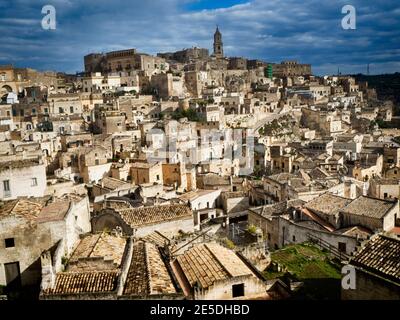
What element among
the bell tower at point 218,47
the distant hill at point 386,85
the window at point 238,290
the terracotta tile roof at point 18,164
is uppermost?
the bell tower at point 218,47

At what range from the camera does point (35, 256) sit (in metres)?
12.4

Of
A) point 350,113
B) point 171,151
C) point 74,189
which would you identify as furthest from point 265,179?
point 350,113

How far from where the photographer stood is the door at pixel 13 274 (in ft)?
40.4

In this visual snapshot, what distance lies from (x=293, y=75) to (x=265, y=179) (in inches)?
2552

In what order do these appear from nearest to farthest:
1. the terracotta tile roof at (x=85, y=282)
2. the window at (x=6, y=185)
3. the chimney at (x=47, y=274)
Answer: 1. the terracotta tile roof at (x=85, y=282)
2. the chimney at (x=47, y=274)
3. the window at (x=6, y=185)

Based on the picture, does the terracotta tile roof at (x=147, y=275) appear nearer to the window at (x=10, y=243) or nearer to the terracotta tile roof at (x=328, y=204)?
the window at (x=10, y=243)

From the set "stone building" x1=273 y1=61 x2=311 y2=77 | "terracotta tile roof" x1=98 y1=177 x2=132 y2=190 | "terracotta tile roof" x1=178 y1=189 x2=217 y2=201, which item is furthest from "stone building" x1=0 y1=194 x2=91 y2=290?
"stone building" x1=273 y1=61 x2=311 y2=77

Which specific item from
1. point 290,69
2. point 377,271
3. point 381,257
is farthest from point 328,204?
point 290,69

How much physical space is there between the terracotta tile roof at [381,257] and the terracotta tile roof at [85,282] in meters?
5.82

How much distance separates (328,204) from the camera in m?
21.6

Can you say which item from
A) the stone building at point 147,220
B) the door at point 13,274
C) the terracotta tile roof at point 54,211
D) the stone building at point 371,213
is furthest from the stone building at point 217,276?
the stone building at point 371,213

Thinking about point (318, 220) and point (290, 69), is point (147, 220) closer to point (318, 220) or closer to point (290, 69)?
point (318, 220)

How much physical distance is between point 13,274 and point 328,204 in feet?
50.5
